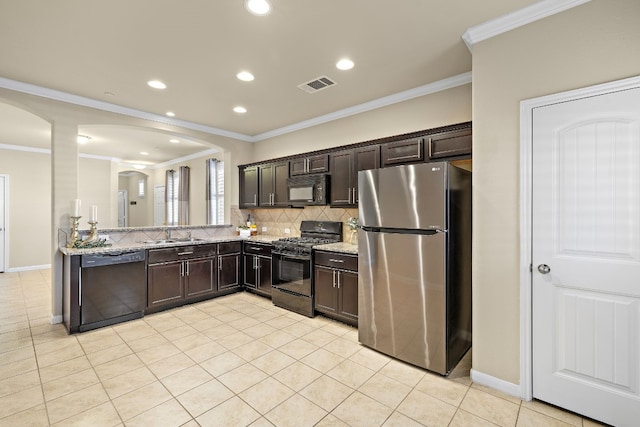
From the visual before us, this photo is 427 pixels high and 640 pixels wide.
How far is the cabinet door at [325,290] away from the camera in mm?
3596

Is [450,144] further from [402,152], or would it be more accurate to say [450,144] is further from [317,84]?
[317,84]

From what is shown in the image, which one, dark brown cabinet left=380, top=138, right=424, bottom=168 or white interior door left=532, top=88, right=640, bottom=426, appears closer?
white interior door left=532, top=88, right=640, bottom=426

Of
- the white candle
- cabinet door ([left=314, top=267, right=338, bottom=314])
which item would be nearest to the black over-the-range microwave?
cabinet door ([left=314, top=267, right=338, bottom=314])

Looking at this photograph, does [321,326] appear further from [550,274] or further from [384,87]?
[384,87]

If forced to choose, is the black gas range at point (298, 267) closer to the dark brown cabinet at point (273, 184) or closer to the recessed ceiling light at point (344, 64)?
the dark brown cabinet at point (273, 184)

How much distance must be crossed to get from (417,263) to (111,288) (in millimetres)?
3487

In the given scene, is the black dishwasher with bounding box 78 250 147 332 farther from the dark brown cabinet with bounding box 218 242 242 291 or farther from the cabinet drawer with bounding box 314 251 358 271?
the cabinet drawer with bounding box 314 251 358 271

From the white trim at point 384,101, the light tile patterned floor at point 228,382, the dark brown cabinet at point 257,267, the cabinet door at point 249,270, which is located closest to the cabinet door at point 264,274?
the dark brown cabinet at point 257,267

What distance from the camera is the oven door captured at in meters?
3.88

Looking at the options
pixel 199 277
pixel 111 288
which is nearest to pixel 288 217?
pixel 199 277

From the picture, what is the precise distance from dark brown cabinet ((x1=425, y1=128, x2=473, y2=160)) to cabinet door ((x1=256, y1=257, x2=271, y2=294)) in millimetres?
2711

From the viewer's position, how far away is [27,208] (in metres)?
6.84

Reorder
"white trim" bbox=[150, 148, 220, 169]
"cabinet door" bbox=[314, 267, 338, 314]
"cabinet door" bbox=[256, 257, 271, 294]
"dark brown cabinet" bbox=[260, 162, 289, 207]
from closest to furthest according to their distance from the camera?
"cabinet door" bbox=[314, 267, 338, 314], "cabinet door" bbox=[256, 257, 271, 294], "dark brown cabinet" bbox=[260, 162, 289, 207], "white trim" bbox=[150, 148, 220, 169]

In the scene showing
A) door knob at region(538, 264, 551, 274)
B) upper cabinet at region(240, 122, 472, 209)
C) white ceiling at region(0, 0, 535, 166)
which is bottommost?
door knob at region(538, 264, 551, 274)
